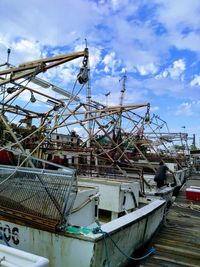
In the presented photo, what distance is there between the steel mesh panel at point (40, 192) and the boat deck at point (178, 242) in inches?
98.5

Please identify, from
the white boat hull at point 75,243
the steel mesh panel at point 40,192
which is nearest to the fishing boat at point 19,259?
the white boat hull at point 75,243

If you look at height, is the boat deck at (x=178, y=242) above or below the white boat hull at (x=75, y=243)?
below

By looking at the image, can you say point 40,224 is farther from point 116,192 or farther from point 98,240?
point 116,192

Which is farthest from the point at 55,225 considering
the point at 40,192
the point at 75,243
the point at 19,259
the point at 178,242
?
the point at 178,242

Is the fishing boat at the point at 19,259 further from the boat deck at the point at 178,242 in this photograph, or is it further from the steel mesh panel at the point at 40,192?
the boat deck at the point at 178,242

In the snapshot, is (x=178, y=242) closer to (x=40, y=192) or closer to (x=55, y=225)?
(x=55, y=225)

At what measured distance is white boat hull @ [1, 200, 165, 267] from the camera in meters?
3.88

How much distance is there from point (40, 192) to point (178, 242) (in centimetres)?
441

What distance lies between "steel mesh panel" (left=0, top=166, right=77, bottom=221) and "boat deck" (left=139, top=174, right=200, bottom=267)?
2502 mm

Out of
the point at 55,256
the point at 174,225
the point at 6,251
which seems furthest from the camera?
the point at 174,225

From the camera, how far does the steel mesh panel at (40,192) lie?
425cm

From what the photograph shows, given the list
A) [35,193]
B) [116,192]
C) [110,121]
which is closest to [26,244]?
[35,193]

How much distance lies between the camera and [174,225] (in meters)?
8.80

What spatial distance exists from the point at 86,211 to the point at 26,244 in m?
1.47
